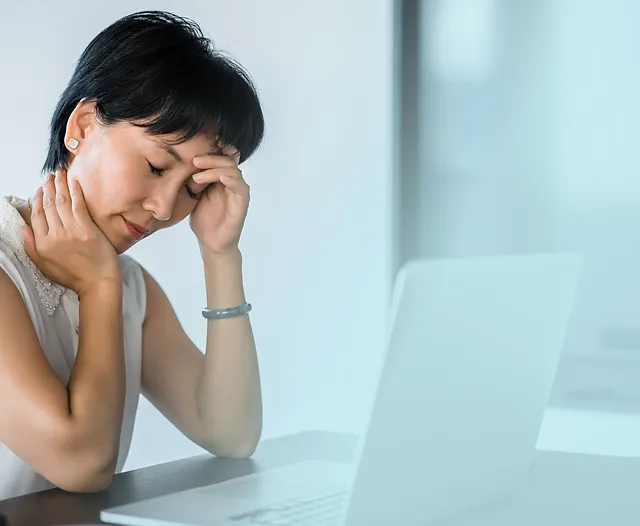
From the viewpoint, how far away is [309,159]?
2818mm

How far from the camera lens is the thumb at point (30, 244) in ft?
4.19

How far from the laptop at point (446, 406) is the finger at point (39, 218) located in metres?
0.45

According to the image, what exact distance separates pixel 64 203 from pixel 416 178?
5.14 ft

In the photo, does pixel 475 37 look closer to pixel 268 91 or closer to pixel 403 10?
pixel 403 10

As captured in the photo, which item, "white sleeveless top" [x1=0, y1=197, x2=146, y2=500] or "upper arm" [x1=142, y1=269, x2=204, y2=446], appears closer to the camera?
"white sleeveless top" [x1=0, y1=197, x2=146, y2=500]

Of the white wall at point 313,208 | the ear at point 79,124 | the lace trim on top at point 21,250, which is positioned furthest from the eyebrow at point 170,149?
the white wall at point 313,208

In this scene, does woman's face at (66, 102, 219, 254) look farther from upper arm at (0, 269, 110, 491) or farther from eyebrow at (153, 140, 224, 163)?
upper arm at (0, 269, 110, 491)

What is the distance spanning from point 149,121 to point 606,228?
5.10 ft

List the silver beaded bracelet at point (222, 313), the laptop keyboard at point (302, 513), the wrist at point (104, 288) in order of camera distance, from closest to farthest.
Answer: the laptop keyboard at point (302, 513) → the wrist at point (104, 288) → the silver beaded bracelet at point (222, 313)

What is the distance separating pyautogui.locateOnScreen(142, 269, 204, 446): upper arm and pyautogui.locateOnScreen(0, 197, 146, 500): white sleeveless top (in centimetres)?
5

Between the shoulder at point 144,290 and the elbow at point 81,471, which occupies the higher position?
the shoulder at point 144,290

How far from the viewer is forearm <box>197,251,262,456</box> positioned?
139 cm

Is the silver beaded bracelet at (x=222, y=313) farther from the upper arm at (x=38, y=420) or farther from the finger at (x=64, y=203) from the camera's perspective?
the upper arm at (x=38, y=420)

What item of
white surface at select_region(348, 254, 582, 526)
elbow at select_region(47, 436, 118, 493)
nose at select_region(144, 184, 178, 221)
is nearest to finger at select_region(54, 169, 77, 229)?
nose at select_region(144, 184, 178, 221)
